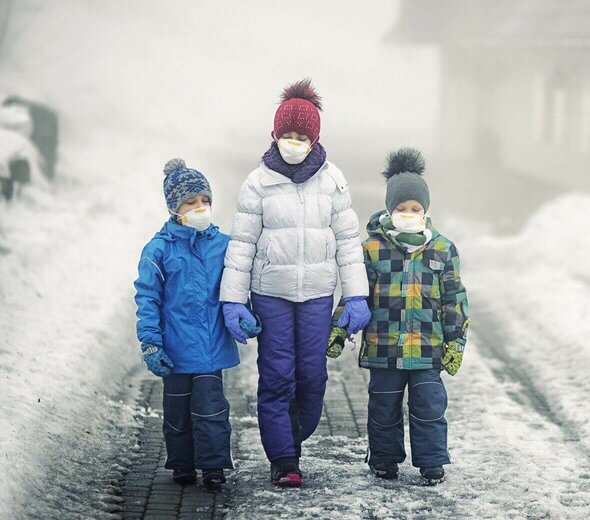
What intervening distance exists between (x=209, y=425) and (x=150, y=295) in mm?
640

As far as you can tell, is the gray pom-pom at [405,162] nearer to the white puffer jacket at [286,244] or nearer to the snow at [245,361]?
the white puffer jacket at [286,244]

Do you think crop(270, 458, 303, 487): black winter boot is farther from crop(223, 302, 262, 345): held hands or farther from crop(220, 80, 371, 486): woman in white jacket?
crop(223, 302, 262, 345): held hands

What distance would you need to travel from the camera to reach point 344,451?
5.21 metres

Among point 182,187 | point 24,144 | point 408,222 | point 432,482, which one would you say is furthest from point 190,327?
point 24,144

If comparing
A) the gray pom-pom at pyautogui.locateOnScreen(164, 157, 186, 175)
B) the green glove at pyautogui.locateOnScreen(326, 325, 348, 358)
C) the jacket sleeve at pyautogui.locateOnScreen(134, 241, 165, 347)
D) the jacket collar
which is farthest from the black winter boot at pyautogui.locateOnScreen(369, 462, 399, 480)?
the gray pom-pom at pyautogui.locateOnScreen(164, 157, 186, 175)

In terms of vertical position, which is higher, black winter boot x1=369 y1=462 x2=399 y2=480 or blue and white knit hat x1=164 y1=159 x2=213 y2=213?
blue and white knit hat x1=164 y1=159 x2=213 y2=213

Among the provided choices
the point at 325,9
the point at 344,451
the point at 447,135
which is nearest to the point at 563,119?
the point at 447,135

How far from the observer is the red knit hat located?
4.59m

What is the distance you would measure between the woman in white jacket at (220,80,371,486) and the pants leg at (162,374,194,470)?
35 centimetres

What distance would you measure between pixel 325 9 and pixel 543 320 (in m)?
77.7

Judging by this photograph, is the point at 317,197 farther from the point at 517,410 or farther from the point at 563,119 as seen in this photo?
the point at 563,119

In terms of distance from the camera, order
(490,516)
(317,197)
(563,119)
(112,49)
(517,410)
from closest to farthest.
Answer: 1. (490,516)
2. (317,197)
3. (517,410)
4. (563,119)
5. (112,49)

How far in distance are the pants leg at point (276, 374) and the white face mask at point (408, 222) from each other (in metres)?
0.61

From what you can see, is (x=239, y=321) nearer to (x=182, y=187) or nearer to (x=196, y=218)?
(x=196, y=218)
